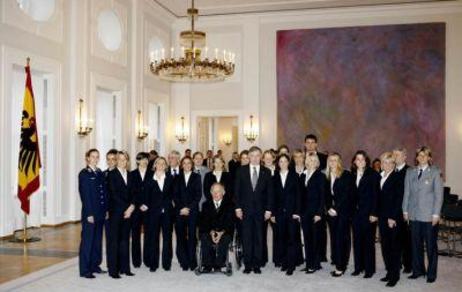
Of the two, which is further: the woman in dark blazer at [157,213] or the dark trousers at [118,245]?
the woman in dark blazer at [157,213]

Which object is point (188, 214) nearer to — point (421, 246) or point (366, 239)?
point (366, 239)

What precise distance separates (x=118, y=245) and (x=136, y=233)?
438 mm

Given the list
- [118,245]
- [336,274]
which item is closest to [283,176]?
[336,274]

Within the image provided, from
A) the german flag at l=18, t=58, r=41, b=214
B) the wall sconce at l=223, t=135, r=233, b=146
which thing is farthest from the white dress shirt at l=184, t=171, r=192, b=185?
the wall sconce at l=223, t=135, r=233, b=146

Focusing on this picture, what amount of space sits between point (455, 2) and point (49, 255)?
11.4 meters

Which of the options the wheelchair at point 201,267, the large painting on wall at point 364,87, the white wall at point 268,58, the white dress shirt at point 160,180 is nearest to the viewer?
the wheelchair at point 201,267

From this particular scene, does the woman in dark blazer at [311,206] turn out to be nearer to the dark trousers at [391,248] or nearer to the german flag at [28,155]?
the dark trousers at [391,248]

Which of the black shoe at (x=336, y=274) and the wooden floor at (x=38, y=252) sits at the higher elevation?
the wooden floor at (x=38, y=252)

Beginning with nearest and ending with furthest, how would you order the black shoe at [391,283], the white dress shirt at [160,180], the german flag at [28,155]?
the black shoe at [391,283], the white dress shirt at [160,180], the german flag at [28,155]

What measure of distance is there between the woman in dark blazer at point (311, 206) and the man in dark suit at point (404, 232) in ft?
3.09

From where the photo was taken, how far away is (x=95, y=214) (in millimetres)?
6090

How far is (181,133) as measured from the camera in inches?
581

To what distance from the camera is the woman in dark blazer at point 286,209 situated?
647 cm

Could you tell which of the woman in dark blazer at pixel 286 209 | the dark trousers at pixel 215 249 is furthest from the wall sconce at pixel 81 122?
the woman in dark blazer at pixel 286 209
